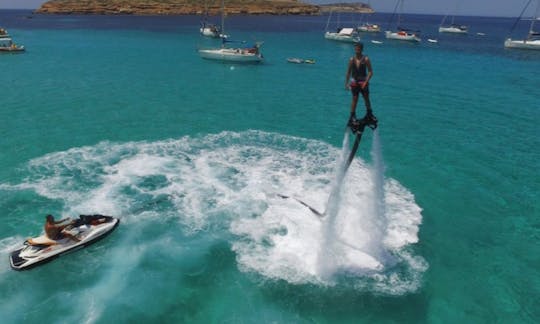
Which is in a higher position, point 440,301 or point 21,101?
point 21,101

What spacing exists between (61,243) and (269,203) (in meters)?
11.7

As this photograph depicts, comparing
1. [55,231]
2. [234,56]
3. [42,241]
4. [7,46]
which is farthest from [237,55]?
[42,241]

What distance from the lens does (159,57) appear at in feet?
236

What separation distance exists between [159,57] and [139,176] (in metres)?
51.2

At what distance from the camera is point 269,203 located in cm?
2397

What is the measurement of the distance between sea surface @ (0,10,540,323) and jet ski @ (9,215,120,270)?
0.49 meters

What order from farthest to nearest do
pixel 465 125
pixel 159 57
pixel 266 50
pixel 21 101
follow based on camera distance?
1. pixel 266 50
2. pixel 159 57
3. pixel 21 101
4. pixel 465 125

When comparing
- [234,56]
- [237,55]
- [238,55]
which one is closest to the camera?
[238,55]

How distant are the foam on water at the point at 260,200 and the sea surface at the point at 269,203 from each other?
0.11 metres

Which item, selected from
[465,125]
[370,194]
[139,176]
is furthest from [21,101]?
[465,125]

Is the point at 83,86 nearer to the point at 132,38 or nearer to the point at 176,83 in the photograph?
the point at 176,83

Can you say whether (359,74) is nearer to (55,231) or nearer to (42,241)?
(55,231)

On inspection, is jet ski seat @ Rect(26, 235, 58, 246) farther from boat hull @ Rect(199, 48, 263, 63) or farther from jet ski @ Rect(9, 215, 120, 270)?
boat hull @ Rect(199, 48, 263, 63)

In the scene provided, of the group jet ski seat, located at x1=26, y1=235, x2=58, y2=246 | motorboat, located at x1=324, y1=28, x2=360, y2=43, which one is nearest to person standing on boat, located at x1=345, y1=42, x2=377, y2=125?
jet ski seat, located at x1=26, y1=235, x2=58, y2=246
